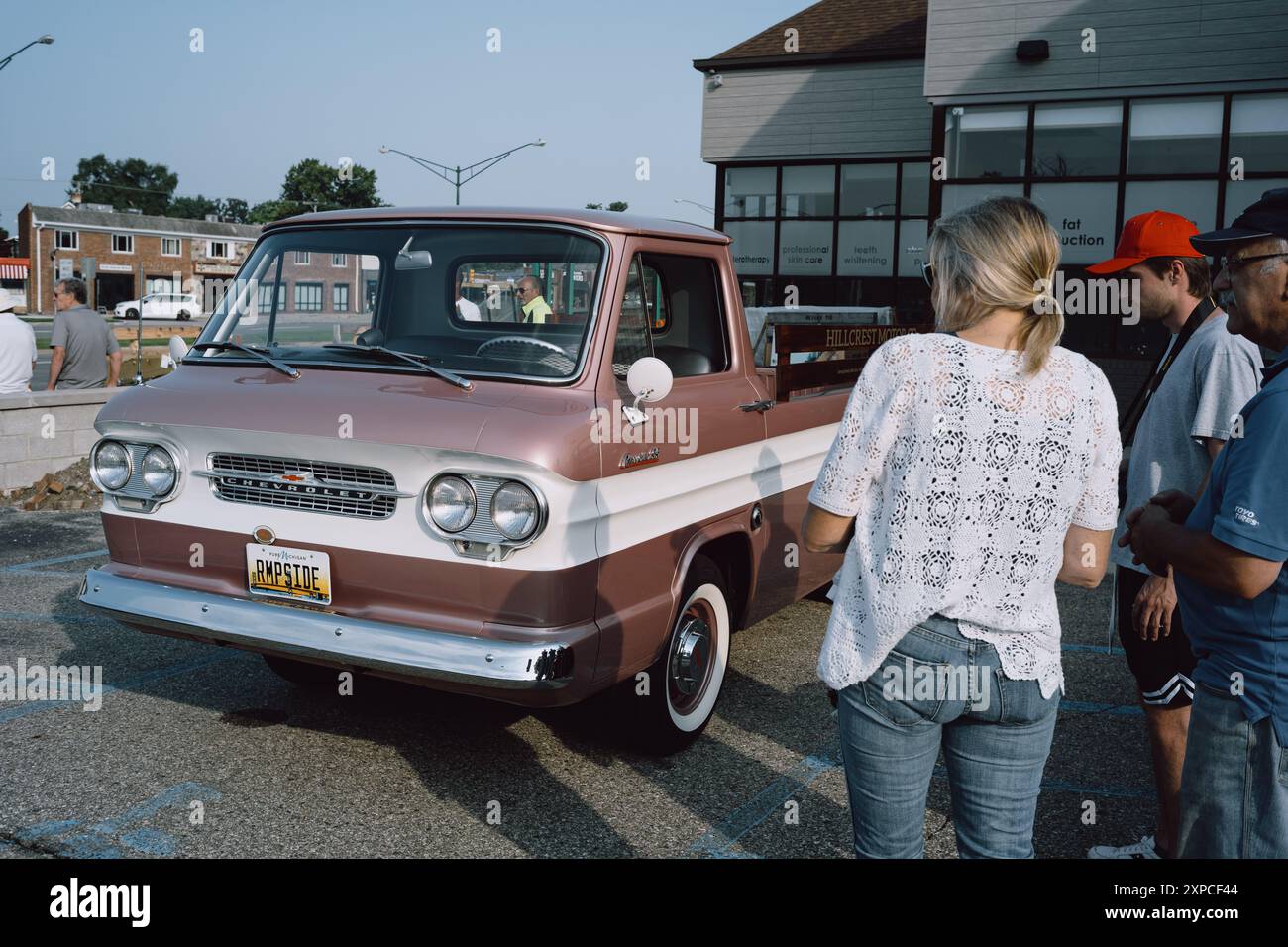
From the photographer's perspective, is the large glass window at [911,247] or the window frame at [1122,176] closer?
the window frame at [1122,176]

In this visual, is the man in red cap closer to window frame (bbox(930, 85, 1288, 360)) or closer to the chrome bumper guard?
the chrome bumper guard

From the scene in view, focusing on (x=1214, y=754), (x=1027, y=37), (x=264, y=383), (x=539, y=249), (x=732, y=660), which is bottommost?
(x=732, y=660)

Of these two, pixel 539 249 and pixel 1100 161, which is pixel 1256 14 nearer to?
pixel 1100 161

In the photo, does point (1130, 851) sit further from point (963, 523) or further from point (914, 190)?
point (914, 190)

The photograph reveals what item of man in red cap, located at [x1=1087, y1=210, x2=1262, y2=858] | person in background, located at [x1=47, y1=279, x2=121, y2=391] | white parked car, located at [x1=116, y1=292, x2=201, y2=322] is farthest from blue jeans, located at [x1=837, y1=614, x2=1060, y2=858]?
white parked car, located at [x1=116, y1=292, x2=201, y2=322]

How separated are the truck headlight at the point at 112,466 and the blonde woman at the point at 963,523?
3.22 meters

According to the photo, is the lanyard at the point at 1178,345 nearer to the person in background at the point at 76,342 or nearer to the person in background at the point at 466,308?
the person in background at the point at 466,308

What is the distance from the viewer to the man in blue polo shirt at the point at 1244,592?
2.22m

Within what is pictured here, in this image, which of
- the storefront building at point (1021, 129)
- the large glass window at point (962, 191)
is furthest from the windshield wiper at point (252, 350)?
the large glass window at point (962, 191)

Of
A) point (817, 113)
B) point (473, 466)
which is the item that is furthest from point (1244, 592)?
point (817, 113)

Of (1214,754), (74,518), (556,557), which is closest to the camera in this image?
(1214,754)

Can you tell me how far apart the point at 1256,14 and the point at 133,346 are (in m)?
31.0

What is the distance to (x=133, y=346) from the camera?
1396 inches
